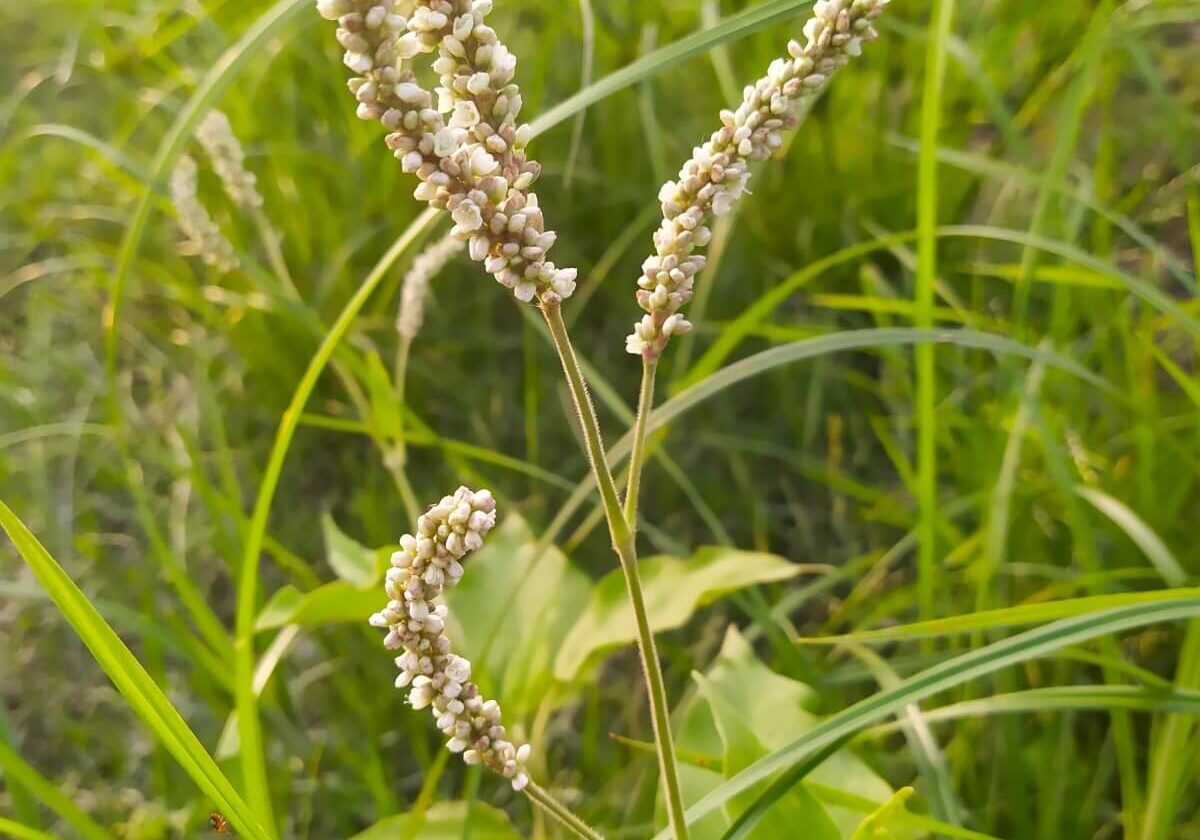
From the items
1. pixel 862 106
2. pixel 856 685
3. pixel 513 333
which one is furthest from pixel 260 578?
pixel 862 106

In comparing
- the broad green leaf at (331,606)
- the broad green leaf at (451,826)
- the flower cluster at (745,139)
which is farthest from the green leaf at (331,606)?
the flower cluster at (745,139)

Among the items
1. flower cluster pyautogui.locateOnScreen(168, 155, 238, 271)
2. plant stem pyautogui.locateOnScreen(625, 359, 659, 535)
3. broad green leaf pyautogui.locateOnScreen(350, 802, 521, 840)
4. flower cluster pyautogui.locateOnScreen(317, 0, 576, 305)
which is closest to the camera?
flower cluster pyautogui.locateOnScreen(317, 0, 576, 305)

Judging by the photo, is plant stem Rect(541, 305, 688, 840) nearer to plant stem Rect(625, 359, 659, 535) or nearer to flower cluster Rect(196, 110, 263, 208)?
plant stem Rect(625, 359, 659, 535)

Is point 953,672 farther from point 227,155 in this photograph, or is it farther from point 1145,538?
point 227,155

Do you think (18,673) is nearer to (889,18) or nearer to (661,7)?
(661,7)

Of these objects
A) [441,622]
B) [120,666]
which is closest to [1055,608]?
[441,622]

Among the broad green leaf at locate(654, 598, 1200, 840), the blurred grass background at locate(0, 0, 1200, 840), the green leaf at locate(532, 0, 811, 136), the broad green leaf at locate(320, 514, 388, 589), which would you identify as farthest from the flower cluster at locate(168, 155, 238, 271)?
the broad green leaf at locate(654, 598, 1200, 840)
